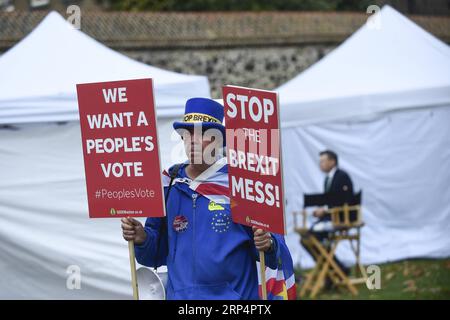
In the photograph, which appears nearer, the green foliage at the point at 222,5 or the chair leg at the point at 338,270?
the chair leg at the point at 338,270

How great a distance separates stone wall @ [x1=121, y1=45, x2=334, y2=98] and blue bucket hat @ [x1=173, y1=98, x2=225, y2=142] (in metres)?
9.49

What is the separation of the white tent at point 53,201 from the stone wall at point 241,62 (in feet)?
21.0

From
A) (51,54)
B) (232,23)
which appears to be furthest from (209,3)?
(51,54)

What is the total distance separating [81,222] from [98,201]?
3074mm

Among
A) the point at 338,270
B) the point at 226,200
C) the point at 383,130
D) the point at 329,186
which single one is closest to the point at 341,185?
the point at 329,186

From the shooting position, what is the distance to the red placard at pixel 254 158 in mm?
4223

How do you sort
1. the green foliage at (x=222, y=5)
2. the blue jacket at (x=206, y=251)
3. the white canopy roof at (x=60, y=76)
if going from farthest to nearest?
the green foliage at (x=222, y=5) < the white canopy roof at (x=60, y=76) < the blue jacket at (x=206, y=251)

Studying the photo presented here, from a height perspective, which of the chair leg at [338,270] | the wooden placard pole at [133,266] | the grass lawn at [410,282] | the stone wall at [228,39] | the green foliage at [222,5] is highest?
the green foliage at [222,5]

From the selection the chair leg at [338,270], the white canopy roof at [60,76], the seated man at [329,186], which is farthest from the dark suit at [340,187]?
the white canopy roof at [60,76]

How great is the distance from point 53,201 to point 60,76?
0.97m

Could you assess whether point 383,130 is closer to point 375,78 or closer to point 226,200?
point 375,78

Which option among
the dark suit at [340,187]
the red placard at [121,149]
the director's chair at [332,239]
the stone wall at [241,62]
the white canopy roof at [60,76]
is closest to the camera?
the red placard at [121,149]

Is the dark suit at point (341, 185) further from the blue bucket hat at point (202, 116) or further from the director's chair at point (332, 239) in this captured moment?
the blue bucket hat at point (202, 116)
